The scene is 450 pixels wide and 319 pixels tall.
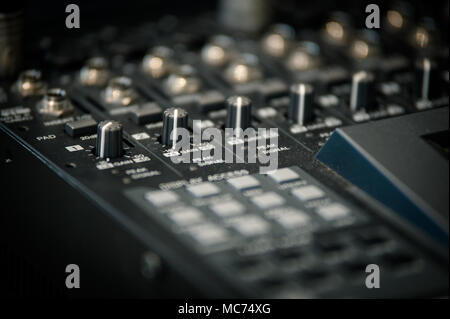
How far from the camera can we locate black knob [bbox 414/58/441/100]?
4.70 feet

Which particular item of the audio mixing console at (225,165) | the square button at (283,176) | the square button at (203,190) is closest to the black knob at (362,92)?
the audio mixing console at (225,165)

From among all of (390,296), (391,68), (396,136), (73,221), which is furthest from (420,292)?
(391,68)

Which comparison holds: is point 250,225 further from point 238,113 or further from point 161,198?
point 238,113

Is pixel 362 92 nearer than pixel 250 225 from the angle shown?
No

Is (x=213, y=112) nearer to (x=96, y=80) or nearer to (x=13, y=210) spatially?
(x=96, y=80)

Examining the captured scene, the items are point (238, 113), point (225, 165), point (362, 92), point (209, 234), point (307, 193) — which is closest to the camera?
point (209, 234)

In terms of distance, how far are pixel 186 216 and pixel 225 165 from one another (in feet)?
0.62

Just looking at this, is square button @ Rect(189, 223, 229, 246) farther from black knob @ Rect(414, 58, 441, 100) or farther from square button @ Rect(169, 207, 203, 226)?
black knob @ Rect(414, 58, 441, 100)

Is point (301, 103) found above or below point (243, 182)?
above

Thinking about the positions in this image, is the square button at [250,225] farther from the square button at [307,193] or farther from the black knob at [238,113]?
the black knob at [238,113]

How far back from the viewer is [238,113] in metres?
1.25

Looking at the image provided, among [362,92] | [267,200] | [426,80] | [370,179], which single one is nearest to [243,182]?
[267,200]

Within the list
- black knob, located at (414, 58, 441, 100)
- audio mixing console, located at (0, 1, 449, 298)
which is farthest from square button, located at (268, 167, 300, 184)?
black knob, located at (414, 58, 441, 100)

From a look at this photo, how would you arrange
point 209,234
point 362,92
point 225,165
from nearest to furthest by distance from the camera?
1. point 209,234
2. point 225,165
3. point 362,92
